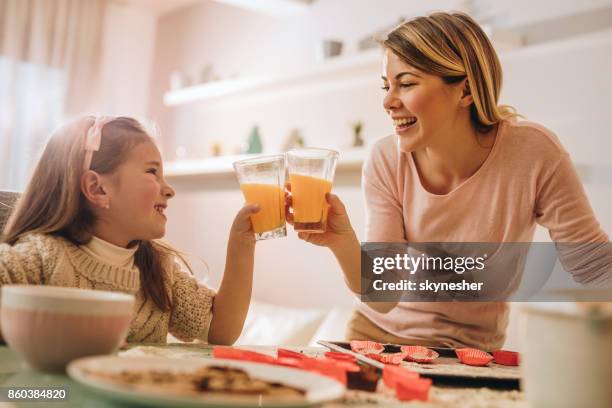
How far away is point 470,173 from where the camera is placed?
1.66 m

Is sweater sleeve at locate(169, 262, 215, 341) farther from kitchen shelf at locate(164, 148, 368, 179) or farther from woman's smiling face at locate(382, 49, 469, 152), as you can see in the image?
kitchen shelf at locate(164, 148, 368, 179)

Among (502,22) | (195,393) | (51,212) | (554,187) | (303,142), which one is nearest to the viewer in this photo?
(195,393)

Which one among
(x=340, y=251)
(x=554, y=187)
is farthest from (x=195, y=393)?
(x=554, y=187)

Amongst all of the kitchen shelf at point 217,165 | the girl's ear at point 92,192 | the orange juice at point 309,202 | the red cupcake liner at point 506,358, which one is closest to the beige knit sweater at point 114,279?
the girl's ear at point 92,192

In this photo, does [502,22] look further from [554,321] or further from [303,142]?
[554,321]

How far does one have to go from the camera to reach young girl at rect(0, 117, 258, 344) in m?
1.21

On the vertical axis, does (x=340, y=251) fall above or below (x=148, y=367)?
above

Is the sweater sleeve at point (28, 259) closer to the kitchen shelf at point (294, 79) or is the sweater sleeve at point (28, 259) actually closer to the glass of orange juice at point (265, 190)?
the glass of orange juice at point (265, 190)

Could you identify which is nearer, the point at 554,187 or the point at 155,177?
the point at 155,177

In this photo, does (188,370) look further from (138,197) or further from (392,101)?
(392,101)

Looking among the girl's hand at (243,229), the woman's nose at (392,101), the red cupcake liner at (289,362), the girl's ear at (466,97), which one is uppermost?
the girl's ear at (466,97)

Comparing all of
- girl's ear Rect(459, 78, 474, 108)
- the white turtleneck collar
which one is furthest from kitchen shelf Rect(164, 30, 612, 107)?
the white turtleneck collar

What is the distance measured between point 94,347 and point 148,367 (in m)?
0.07

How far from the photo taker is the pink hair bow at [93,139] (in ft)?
4.15
